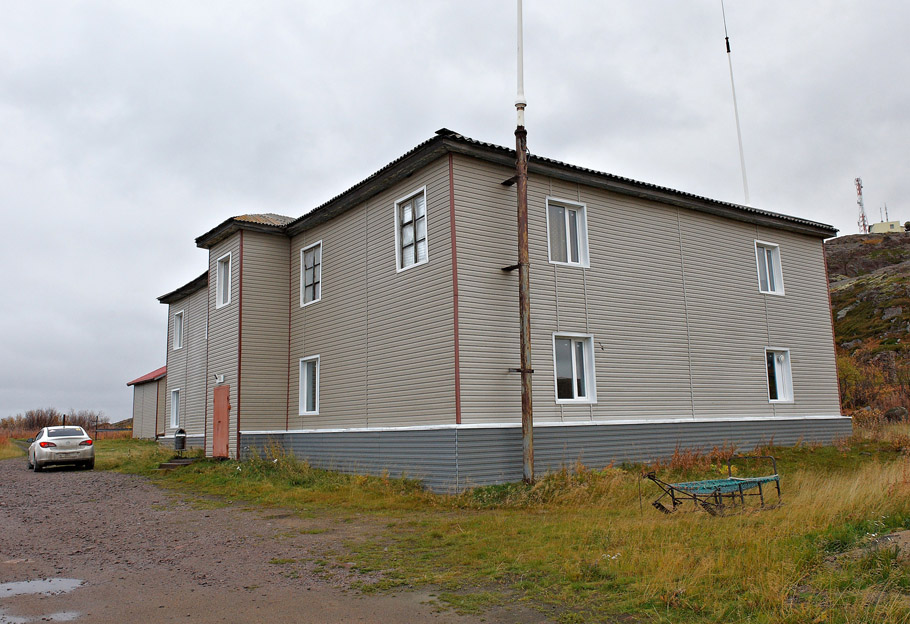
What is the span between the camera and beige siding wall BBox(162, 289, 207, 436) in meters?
22.4

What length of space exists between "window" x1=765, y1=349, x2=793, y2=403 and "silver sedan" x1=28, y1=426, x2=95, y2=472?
63.2 feet

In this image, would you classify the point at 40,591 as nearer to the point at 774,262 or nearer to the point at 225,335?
the point at 225,335

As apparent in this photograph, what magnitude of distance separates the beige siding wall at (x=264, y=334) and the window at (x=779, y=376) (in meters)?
12.8

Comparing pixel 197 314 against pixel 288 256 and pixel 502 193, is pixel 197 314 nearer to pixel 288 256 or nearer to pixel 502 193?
pixel 288 256

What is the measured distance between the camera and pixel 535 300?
14453 millimetres

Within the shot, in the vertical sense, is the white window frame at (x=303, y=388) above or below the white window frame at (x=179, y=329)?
below

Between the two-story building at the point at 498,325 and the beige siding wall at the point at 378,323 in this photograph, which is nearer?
the two-story building at the point at 498,325

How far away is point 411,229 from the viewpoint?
593 inches

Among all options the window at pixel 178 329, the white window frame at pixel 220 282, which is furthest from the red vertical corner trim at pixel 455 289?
the window at pixel 178 329

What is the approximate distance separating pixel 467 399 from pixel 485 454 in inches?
41.0

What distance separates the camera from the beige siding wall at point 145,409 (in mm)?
37094

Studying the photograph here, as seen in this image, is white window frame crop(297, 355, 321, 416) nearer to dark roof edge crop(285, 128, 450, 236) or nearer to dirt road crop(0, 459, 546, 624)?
dark roof edge crop(285, 128, 450, 236)

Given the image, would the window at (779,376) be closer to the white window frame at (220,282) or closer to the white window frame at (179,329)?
the white window frame at (220,282)

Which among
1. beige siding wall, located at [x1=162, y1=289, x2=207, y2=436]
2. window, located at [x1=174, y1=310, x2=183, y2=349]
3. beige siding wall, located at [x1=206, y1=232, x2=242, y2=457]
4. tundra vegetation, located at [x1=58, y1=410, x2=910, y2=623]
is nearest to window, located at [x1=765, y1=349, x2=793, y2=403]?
tundra vegetation, located at [x1=58, y1=410, x2=910, y2=623]
